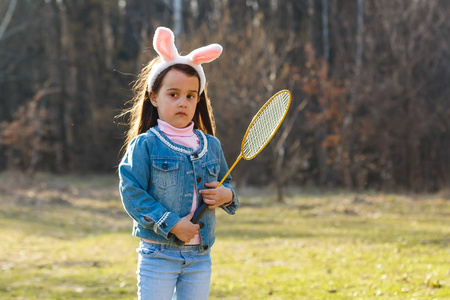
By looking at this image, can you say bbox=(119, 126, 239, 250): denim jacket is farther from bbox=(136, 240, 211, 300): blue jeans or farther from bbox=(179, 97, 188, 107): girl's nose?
bbox=(179, 97, 188, 107): girl's nose

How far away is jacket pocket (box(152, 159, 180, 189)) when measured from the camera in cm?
307

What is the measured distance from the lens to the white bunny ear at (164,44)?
3191 millimetres

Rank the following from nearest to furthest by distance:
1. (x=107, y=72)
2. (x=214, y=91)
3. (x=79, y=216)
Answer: (x=79, y=216) → (x=214, y=91) → (x=107, y=72)

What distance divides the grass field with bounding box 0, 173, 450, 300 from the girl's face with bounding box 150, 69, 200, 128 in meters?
3.22

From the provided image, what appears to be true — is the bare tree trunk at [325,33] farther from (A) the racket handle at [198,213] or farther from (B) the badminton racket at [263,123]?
(A) the racket handle at [198,213]

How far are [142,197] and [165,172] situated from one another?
7.2 inches

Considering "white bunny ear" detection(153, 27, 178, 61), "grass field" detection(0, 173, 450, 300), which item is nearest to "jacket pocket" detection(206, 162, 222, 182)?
"white bunny ear" detection(153, 27, 178, 61)

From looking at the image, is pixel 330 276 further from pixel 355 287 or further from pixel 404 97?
pixel 404 97

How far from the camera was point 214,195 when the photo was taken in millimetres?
3135

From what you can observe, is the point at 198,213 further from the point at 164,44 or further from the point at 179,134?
the point at 164,44

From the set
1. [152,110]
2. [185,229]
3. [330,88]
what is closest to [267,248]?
[152,110]

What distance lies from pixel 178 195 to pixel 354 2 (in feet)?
65.6

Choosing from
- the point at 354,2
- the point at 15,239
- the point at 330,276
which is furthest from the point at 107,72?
the point at 330,276

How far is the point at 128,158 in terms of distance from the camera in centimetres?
310
